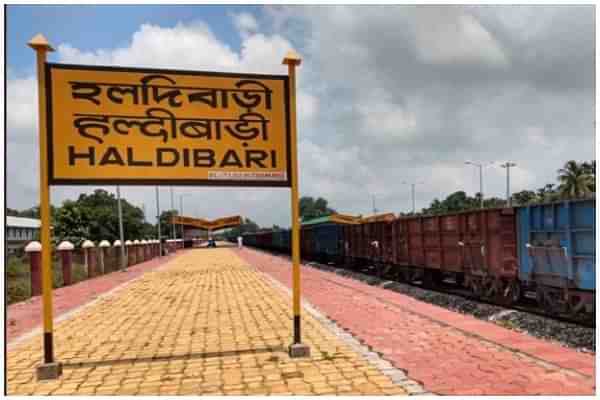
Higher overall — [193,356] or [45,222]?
[45,222]

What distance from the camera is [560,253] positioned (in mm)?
9172

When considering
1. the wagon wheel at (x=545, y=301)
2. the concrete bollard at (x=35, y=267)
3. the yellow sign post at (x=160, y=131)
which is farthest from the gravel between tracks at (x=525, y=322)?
the concrete bollard at (x=35, y=267)

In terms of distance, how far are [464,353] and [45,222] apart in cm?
531

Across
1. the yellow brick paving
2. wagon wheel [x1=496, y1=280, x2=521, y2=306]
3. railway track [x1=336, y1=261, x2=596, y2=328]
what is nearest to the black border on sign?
the yellow brick paving

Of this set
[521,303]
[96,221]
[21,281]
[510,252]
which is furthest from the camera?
[96,221]

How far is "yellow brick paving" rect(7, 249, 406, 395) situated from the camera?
500cm

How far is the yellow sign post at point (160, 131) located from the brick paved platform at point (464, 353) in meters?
1.50

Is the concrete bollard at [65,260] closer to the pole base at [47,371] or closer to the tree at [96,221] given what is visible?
the pole base at [47,371]

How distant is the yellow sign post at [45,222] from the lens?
17.9ft

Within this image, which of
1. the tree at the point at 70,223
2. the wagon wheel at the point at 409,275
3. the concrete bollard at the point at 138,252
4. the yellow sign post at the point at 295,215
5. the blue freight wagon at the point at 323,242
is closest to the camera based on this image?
the yellow sign post at the point at 295,215

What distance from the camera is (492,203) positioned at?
82062mm

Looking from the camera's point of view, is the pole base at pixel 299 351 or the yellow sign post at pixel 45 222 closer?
the yellow sign post at pixel 45 222

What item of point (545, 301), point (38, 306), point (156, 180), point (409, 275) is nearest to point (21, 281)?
point (38, 306)

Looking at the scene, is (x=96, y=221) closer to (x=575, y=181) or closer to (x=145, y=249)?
(x=145, y=249)
